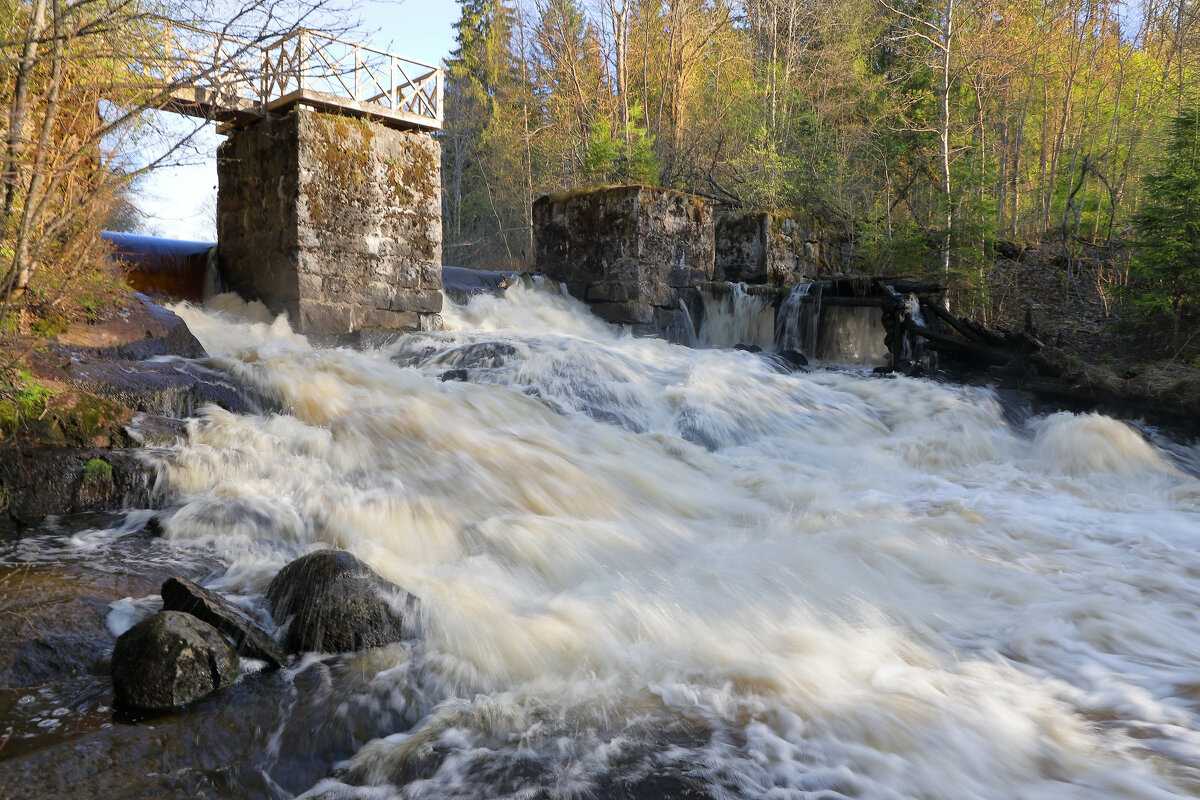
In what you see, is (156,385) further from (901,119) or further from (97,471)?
(901,119)

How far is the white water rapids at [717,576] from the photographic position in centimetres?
256

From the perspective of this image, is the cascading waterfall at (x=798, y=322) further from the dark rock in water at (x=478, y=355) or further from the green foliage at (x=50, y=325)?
the green foliage at (x=50, y=325)

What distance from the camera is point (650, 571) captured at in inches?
168

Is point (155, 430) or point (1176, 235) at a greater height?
point (1176, 235)

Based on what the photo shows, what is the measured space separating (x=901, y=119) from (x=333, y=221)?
51.3 feet

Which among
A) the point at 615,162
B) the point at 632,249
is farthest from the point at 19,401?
the point at 615,162

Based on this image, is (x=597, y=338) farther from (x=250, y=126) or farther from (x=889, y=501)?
(x=889, y=501)

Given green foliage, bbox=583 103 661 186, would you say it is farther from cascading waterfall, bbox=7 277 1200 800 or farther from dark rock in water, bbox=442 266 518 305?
cascading waterfall, bbox=7 277 1200 800

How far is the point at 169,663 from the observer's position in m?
2.66

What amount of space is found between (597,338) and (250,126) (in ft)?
18.2

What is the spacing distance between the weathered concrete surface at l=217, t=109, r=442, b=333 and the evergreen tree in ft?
31.0

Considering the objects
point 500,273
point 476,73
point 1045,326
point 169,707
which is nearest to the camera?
point 169,707

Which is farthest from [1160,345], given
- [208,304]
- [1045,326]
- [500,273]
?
[208,304]

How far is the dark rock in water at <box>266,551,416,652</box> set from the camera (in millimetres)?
3148
